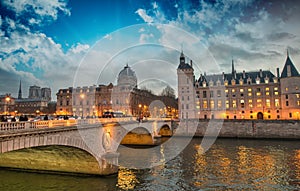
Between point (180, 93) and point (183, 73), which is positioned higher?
point (183, 73)

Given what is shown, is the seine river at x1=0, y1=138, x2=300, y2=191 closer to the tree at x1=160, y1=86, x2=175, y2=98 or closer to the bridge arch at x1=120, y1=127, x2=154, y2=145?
the bridge arch at x1=120, y1=127, x2=154, y2=145

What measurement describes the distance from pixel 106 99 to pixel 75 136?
93.0 metres

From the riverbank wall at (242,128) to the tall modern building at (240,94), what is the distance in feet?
69.7

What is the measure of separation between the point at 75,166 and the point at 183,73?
8140 centimetres

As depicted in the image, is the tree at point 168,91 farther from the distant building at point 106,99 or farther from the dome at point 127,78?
the dome at point 127,78

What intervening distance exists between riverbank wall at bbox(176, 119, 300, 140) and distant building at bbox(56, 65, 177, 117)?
3625 cm

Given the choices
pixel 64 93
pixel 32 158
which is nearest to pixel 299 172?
pixel 32 158

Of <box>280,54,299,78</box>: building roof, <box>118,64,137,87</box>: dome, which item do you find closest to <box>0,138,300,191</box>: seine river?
<box>280,54,299,78</box>: building roof

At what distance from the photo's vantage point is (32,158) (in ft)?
87.3

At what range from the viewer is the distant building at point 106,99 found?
110856 millimetres

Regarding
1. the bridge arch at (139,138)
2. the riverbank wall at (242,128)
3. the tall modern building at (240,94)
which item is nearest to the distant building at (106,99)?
the tall modern building at (240,94)

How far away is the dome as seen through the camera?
116938 millimetres

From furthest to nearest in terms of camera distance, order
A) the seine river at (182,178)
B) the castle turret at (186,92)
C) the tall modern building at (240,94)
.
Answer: the castle turret at (186,92) → the tall modern building at (240,94) → the seine river at (182,178)

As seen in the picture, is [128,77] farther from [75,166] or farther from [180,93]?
[75,166]
